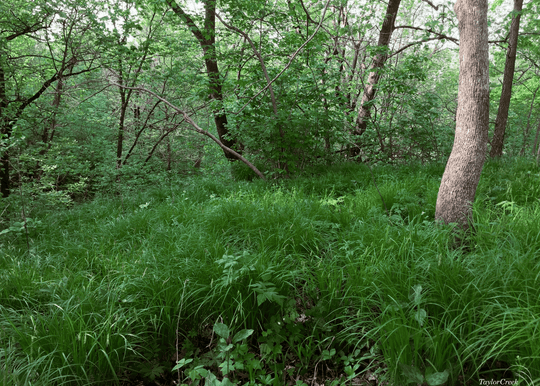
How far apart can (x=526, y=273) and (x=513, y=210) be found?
136 centimetres

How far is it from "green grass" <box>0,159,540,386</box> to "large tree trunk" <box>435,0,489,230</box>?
0.82 feet

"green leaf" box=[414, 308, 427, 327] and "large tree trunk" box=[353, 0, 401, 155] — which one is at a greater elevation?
→ "large tree trunk" box=[353, 0, 401, 155]

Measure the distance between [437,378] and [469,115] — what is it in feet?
6.96

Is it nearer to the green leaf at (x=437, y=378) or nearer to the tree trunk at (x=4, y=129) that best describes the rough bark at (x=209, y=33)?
the tree trunk at (x=4, y=129)

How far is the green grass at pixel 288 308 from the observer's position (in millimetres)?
1371

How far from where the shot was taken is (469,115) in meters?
2.40

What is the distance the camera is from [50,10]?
17.1 feet

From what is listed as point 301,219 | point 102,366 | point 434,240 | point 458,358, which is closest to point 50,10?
point 301,219

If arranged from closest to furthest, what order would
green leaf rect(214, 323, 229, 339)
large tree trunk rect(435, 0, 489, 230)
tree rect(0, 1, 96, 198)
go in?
green leaf rect(214, 323, 229, 339) < large tree trunk rect(435, 0, 489, 230) < tree rect(0, 1, 96, 198)

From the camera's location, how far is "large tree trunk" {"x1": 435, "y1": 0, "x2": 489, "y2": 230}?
7.74 feet
